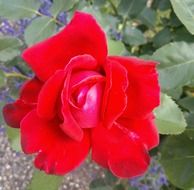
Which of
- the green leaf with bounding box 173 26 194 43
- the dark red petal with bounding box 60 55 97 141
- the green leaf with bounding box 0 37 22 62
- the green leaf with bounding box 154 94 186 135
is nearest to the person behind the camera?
the dark red petal with bounding box 60 55 97 141

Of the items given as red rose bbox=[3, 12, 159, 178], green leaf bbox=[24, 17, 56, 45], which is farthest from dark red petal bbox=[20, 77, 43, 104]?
green leaf bbox=[24, 17, 56, 45]

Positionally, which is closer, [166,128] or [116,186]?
[166,128]

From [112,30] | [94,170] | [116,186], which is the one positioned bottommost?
[94,170]

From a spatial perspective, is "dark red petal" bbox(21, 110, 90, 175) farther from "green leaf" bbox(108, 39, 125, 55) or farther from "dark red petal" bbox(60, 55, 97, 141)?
"green leaf" bbox(108, 39, 125, 55)

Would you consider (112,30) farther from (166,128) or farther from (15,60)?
(166,128)

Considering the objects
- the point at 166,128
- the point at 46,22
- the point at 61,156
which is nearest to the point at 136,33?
the point at 46,22

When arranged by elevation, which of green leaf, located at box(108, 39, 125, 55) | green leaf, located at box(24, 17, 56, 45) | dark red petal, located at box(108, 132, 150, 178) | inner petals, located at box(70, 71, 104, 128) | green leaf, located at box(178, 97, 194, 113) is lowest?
green leaf, located at box(178, 97, 194, 113)

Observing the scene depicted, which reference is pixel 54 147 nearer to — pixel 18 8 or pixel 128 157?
pixel 128 157
